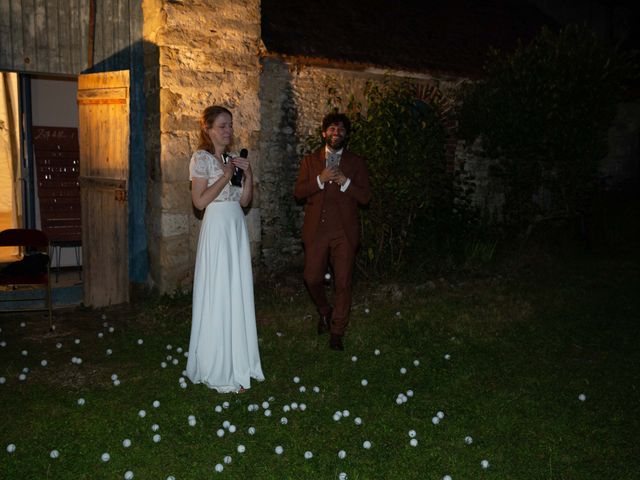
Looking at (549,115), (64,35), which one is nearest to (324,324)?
(64,35)

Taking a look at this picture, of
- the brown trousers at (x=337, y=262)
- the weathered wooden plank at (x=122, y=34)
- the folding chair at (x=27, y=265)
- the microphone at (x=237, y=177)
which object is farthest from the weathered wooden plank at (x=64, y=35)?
the brown trousers at (x=337, y=262)

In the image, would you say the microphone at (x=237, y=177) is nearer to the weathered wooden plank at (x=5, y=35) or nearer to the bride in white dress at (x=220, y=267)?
the bride in white dress at (x=220, y=267)

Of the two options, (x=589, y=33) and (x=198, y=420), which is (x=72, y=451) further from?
(x=589, y=33)

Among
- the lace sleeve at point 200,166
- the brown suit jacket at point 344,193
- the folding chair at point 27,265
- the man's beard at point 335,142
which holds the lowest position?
the folding chair at point 27,265

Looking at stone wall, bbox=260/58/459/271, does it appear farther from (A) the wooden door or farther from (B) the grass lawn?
(A) the wooden door

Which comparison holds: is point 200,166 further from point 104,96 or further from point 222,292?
point 104,96

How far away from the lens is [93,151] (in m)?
7.37

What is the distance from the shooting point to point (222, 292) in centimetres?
463

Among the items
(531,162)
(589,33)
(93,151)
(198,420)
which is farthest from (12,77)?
(589,33)

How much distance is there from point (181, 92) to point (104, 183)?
1.41 meters

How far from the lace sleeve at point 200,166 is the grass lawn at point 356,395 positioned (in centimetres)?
167

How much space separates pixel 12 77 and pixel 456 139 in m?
7.66

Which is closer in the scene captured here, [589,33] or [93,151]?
[93,151]

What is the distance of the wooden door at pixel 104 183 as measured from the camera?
7121 millimetres
